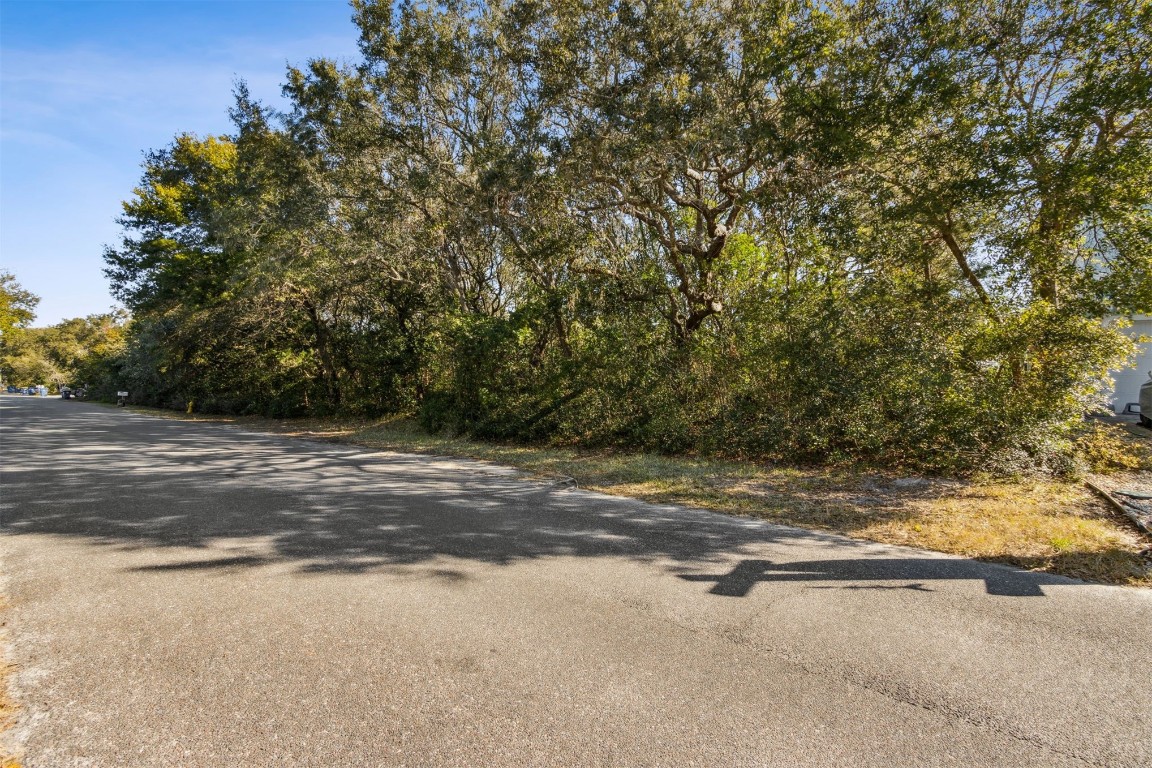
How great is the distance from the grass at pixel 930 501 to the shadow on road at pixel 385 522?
21.6 inches

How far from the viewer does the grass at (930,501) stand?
542 centimetres

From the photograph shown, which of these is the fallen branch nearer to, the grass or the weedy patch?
the grass

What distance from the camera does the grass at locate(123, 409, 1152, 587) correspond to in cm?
542

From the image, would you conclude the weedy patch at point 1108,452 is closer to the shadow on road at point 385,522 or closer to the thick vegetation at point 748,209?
the thick vegetation at point 748,209

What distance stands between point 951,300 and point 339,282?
656 inches

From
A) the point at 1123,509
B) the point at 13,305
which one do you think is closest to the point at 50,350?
the point at 13,305

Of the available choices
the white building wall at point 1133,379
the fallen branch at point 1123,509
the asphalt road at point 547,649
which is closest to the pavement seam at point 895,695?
the asphalt road at point 547,649

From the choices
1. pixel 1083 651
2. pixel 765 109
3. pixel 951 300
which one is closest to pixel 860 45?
pixel 765 109

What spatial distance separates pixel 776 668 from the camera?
3332 millimetres

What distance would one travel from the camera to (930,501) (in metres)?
7.46

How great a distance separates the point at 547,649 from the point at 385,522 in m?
3.61

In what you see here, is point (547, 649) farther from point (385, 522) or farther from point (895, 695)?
point (385, 522)

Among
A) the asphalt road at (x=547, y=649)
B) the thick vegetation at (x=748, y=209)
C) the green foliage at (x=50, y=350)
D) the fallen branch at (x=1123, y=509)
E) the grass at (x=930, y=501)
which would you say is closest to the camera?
the asphalt road at (x=547, y=649)

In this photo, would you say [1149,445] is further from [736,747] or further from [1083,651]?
[736,747]
